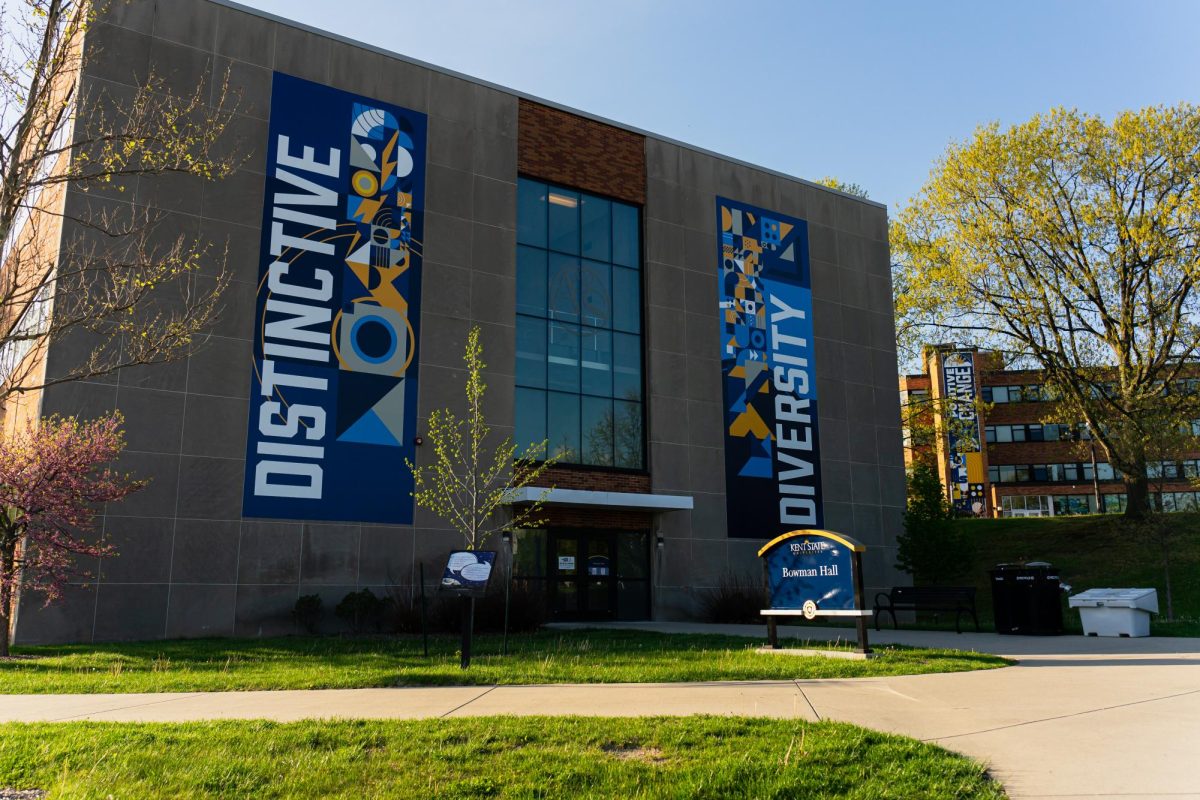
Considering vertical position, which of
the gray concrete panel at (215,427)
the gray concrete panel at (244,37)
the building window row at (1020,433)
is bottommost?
the gray concrete panel at (215,427)

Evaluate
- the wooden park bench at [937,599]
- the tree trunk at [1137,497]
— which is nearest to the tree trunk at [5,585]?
the wooden park bench at [937,599]

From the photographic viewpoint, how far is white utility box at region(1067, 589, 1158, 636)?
644 inches

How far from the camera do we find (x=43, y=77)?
27.9 feet

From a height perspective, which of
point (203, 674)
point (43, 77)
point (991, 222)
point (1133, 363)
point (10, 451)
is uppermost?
point (991, 222)

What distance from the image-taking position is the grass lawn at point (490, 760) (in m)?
5.46

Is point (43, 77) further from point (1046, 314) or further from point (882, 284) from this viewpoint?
point (1046, 314)

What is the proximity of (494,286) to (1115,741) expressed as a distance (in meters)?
18.6

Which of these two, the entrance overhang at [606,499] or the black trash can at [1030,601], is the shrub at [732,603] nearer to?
the entrance overhang at [606,499]

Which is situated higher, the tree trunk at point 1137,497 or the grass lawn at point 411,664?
the tree trunk at point 1137,497

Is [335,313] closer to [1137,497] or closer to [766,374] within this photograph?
[766,374]

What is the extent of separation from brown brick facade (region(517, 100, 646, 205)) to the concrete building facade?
2.6 inches

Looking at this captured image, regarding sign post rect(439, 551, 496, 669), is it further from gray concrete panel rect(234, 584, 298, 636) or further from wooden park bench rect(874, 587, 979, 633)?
wooden park bench rect(874, 587, 979, 633)

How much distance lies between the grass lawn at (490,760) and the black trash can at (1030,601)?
12.6 metres

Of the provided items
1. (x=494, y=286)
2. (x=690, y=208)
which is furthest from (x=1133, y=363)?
(x=494, y=286)
